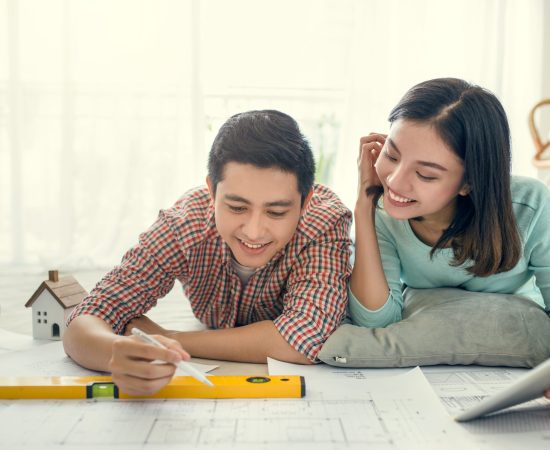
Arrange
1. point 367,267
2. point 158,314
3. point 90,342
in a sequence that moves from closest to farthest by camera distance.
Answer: point 90,342 < point 367,267 < point 158,314

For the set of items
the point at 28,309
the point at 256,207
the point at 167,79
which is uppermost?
the point at 167,79

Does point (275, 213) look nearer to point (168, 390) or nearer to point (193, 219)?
point (193, 219)

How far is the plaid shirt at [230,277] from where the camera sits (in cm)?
115

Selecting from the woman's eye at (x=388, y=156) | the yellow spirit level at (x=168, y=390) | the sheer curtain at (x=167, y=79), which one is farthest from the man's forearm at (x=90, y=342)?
the sheer curtain at (x=167, y=79)

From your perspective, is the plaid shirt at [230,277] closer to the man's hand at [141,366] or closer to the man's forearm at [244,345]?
the man's forearm at [244,345]

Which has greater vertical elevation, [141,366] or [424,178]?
[424,178]

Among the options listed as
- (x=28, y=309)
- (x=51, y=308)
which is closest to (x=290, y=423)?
(x=51, y=308)

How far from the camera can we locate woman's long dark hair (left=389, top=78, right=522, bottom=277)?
1143mm

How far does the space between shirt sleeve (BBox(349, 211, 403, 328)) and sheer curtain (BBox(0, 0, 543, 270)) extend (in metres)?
1.61

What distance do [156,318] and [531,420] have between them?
92cm

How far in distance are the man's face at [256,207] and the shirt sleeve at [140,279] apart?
15 centimetres

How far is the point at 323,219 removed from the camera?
4.14 ft

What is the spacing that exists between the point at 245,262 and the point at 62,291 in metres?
0.41

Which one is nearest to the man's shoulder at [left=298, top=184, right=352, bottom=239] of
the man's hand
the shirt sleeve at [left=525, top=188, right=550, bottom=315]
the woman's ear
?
the woman's ear
